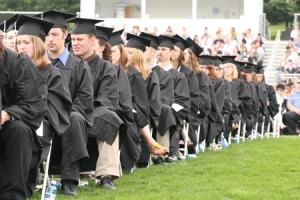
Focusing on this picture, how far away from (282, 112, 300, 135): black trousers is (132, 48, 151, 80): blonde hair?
12.8m

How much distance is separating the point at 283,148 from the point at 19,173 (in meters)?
9.49

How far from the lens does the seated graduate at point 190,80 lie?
48.9ft

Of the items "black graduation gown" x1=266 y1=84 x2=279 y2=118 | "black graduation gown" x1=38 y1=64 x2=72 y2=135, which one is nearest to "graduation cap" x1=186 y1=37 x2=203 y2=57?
"black graduation gown" x1=38 y1=64 x2=72 y2=135

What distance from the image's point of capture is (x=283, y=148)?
16.5 meters

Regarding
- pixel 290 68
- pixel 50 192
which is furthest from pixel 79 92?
pixel 290 68

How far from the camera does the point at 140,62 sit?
40.6 feet

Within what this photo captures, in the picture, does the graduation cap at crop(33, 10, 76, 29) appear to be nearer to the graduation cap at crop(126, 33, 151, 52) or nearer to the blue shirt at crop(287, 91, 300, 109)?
the graduation cap at crop(126, 33, 151, 52)

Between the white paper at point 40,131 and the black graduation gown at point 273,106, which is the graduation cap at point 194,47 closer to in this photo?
the white paper at point 40,131

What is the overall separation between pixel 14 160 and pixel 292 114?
17784 mm

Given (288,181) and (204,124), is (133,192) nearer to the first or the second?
(288,181)

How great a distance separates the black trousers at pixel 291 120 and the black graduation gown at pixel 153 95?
490 inches

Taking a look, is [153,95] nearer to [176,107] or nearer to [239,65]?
[176,107]

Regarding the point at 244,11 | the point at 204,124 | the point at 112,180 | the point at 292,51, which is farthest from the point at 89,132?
the point at 244,11

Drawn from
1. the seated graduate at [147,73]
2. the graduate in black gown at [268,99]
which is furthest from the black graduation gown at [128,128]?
the graduate in black gown at [268,99]
